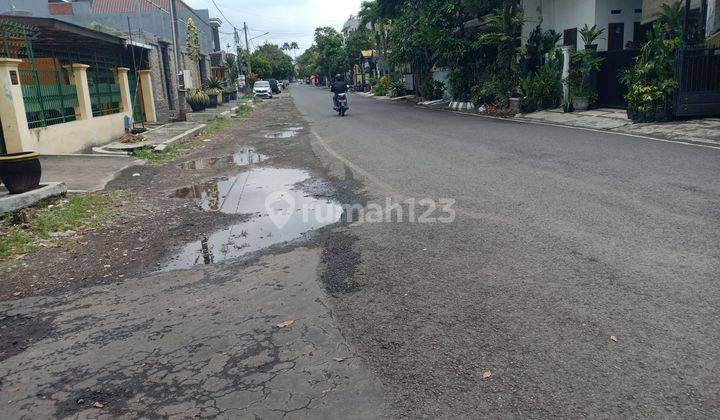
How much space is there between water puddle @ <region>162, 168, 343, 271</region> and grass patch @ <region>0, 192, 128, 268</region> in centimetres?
141

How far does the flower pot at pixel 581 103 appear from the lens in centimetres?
2003

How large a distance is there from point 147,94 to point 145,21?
58.6 feet

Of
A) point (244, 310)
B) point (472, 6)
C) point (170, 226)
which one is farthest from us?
point (472, 6)

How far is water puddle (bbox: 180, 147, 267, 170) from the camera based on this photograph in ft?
42.0

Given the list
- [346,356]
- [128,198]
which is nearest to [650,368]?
[346,356]

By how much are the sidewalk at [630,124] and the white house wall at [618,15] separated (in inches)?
146

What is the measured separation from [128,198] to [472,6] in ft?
69.1

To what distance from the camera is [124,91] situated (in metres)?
20.2

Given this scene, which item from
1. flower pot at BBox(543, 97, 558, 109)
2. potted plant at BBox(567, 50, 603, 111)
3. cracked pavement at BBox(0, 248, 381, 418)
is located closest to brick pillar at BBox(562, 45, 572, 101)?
potted plant at BBox(567, 50, 603, 111)

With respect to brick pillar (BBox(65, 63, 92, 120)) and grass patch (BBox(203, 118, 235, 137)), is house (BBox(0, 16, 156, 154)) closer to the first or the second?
brick pillar (BBox(65, 63, 92, 120))

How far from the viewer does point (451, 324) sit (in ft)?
12.9

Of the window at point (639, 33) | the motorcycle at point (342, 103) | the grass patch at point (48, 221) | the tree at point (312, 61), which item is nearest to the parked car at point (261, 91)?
the motorcycle at point (342, 103)

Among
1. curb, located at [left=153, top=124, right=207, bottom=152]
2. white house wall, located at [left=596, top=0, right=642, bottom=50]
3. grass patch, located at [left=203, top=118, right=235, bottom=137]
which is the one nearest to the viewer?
curb, located at [left=153, top=124, right=207, bottom=152]

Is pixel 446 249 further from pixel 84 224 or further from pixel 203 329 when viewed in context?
pixel 84 224
